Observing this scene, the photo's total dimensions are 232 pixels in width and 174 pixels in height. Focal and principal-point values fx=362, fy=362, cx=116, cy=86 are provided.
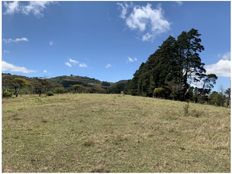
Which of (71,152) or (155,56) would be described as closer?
(71,152)

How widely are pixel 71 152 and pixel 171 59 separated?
3420cm

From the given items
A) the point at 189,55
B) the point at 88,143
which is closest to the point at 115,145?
the point at 88,143

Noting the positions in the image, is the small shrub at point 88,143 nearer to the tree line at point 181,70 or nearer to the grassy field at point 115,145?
the grassy field at point 115,145

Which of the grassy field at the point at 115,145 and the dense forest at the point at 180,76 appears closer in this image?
the grassy field at the point at 115,145

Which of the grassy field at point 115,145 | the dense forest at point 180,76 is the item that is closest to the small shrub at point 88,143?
→ the grassy field at point 115,145

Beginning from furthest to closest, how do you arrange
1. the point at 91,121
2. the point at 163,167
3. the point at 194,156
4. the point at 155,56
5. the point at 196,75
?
the point at 155,56 → the point at 196,75 → the point at 91,121 → the point at 194,156 → the point at 163,167

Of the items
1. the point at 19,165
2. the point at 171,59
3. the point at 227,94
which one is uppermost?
the point at 171,59

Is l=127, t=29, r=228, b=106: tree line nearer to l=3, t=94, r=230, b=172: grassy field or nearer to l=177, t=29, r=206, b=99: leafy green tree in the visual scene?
l=177, t=29, r=206, b=99: leafy green tree

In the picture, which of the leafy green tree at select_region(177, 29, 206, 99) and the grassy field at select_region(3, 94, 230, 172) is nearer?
the grassy field at select_region(3, 94, 230, 172)

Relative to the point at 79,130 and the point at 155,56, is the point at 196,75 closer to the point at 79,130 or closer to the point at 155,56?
the point at 155,56

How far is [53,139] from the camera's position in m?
10.3

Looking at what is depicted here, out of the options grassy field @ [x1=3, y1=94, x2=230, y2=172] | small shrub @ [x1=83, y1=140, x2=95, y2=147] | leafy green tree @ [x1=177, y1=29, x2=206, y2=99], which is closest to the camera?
grassy field @ [x1=3, y1=94, x2=230, y2=172]

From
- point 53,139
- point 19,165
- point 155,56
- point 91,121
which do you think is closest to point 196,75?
point 155,56

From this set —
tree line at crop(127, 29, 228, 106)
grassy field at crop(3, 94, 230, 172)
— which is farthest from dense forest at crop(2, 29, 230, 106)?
grassy field at crop(3, 94, 230, 172)
